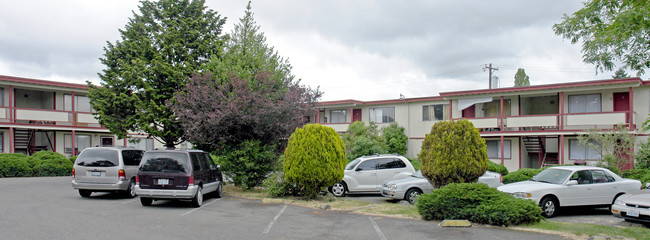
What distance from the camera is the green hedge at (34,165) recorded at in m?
22.3

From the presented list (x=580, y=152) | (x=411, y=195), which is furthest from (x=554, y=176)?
(x=580, y=152)

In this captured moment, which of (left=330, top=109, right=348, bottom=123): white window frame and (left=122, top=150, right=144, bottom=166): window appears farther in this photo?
(left=330, top=109, right=348, bottom=123): white window frame

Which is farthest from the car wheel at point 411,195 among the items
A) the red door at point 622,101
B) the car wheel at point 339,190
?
the red door at point 622,101

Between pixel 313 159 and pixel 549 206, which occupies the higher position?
pixel 313 159

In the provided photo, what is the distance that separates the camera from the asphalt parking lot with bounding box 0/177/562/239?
8523mm

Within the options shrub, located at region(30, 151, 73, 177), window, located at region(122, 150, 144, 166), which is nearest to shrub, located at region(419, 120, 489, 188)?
window, located at region(122, 150, 144, 166)

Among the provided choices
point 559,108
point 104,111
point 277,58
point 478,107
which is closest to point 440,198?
point 277,58

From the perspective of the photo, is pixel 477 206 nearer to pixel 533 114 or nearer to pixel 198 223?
pixel 198 223

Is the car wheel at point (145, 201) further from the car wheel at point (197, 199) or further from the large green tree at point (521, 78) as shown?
the large green tree at point (521, 78)

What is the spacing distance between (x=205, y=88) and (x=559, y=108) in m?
22.1

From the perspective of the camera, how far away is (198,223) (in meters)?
9.84

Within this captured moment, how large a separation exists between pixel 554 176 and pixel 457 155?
351 cm

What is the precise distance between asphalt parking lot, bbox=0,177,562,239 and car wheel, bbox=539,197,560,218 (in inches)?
132

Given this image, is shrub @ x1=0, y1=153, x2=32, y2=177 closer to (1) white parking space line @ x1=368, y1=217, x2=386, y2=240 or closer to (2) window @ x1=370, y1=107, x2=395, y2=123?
(1) white parking space line @ x1=368, y1=217, x2=386, y2=240
